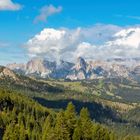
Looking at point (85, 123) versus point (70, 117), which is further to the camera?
point (85, 123)

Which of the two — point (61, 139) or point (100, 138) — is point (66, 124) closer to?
point (61, 139)

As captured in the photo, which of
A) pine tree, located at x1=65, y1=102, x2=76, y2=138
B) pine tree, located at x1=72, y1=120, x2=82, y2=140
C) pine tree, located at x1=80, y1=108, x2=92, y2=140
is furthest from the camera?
pine tree, located at x1=80, y1=108, x2=92, y2=140

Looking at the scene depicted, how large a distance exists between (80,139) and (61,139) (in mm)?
12108

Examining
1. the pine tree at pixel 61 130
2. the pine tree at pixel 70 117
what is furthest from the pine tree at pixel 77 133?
the pine tree at pixel 61 130

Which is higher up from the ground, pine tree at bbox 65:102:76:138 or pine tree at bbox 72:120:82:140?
pine tree at bbox 65:102:76:138

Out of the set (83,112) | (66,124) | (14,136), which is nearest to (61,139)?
(66,124)

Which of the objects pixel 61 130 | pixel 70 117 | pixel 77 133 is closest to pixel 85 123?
pixel 77 133

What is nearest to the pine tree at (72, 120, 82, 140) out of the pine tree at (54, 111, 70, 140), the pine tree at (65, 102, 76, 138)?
the pine tree at (65, 102, 76, 138)

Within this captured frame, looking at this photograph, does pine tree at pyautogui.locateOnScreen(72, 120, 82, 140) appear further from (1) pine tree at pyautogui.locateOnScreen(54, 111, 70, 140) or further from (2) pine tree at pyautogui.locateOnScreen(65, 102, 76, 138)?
(1) pine tree at pyautogui.locateOnScreen(54, 111, 70, 140)

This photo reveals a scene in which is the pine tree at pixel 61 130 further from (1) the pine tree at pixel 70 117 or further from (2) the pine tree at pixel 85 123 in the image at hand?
(2) the pine tree at pixel 85 123

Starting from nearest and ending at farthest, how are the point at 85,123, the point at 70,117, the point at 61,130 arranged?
1. the point at 61,130
2. the point at 70,117
3. the point at 85,123

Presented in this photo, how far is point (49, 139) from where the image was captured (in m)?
141

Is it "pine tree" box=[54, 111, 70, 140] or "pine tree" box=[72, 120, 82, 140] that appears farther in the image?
"pine tree" box=[72, 120, 82, 140]

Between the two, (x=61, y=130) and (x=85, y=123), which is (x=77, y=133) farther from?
(x=61, y=130)
